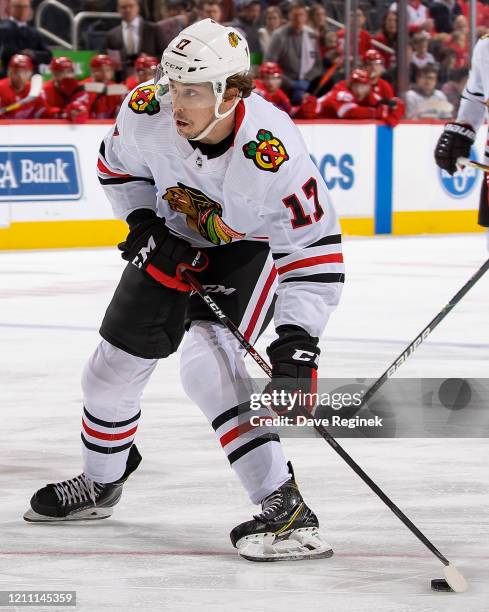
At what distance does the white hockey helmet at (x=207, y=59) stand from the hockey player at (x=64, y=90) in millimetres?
7571

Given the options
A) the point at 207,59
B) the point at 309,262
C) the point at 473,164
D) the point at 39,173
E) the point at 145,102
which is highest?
the point at 207,59

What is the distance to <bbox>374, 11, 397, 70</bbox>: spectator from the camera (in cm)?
1230

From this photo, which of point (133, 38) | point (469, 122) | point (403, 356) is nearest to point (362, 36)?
point (133, 38)

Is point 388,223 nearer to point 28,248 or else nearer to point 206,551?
point 28,248

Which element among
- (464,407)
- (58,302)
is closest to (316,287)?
(464,407)

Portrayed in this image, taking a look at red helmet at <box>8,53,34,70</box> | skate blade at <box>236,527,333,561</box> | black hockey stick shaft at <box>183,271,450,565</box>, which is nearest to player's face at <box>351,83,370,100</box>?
red helmet at <box>8,53,34,70</box>

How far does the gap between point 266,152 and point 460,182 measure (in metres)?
9.52

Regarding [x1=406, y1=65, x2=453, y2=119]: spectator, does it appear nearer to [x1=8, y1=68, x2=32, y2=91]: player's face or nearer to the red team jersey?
the red team jersey

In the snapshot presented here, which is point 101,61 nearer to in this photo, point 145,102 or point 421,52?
point 421,52

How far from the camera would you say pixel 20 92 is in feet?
34.9

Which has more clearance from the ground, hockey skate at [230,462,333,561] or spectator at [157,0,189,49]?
hockey skate at [230,462,333,561]

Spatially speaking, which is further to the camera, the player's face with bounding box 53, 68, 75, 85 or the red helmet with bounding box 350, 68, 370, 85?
the red helmet with bounding box 350, 68, 370, 85

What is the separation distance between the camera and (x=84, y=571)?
2.94 metres

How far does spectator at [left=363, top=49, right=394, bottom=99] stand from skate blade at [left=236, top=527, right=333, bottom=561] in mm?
9336
